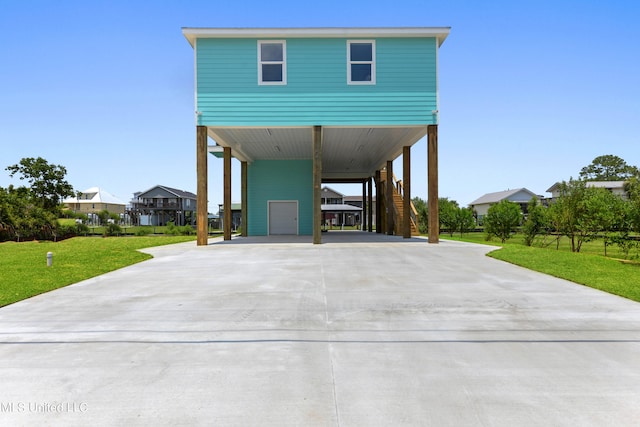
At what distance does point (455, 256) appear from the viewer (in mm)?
11172

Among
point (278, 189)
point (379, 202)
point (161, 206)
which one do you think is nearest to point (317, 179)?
point (278, 189)

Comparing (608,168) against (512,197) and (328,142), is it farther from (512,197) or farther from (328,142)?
(328,142)

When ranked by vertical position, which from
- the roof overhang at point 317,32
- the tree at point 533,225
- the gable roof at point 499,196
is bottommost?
the tree at point 533,225

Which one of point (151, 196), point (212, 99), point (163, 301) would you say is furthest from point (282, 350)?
point (151, 196)

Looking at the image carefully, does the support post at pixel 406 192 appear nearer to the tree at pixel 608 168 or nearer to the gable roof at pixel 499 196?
the gable roof at pixel 499 196

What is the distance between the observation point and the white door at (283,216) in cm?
2295

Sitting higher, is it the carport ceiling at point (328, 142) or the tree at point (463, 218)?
the carport ceiling at point (328, 142)

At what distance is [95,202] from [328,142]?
7377 cm

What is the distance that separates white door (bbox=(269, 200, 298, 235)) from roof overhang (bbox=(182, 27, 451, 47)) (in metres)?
10.5

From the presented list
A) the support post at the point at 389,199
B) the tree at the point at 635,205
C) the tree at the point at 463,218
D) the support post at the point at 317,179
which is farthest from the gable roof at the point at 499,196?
the support post at the point at 317,179

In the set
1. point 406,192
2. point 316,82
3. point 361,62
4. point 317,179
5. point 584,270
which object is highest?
point 361,62

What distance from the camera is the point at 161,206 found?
63.5m

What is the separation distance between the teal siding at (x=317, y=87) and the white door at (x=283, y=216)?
350 inches

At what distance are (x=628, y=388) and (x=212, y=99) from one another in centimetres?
1449
